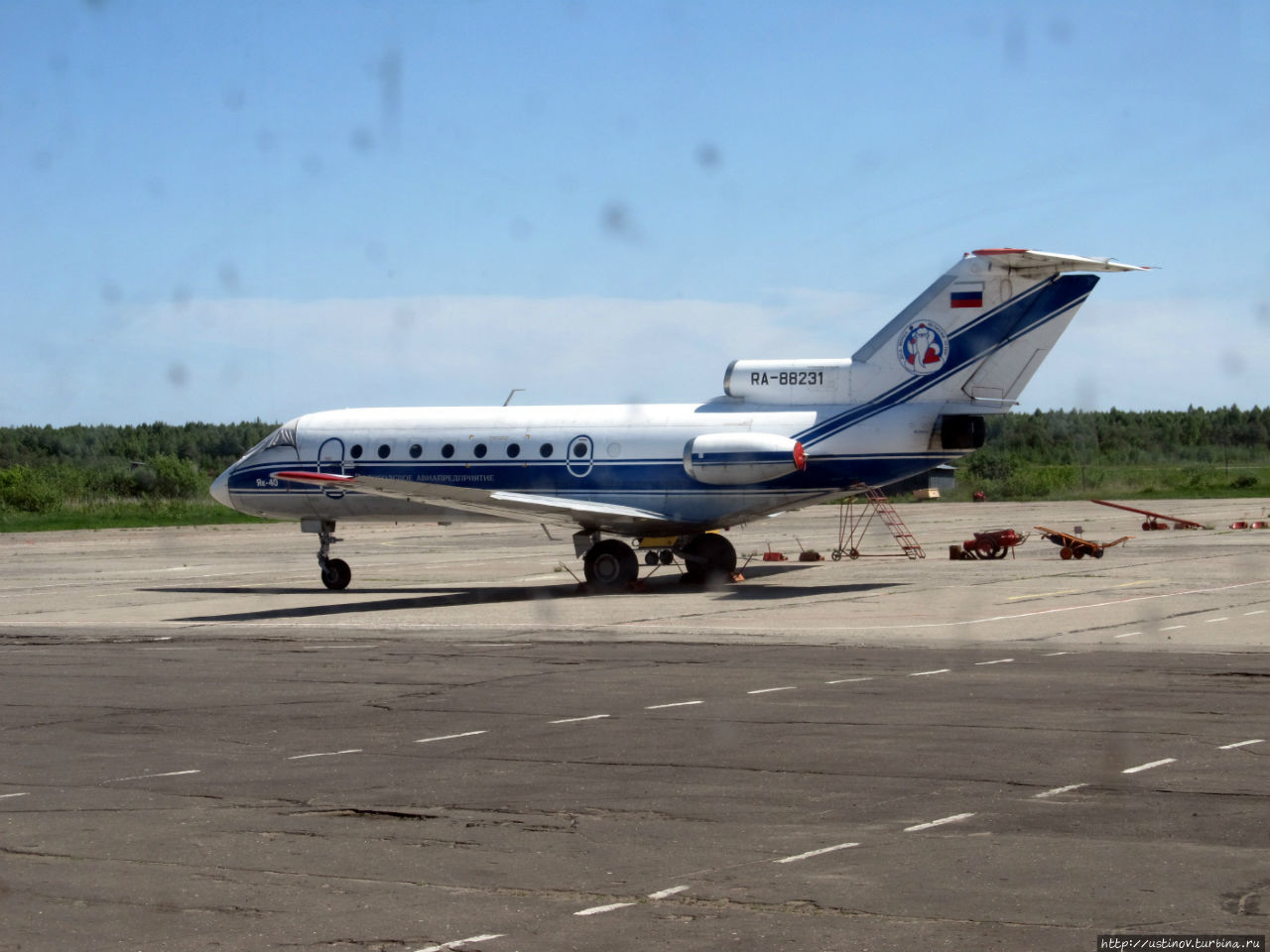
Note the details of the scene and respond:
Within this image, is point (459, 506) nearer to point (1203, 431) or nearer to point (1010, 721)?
point (1010, 721)

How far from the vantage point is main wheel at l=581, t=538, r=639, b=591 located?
29.2 meters

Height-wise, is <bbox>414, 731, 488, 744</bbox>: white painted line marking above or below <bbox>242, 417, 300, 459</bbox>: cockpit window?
below

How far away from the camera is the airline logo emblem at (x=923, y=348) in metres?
27.2

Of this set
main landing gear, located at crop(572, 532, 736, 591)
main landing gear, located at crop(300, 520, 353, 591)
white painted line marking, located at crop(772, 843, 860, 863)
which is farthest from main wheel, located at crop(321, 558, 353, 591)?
white painted line marking, located at crop(772, 843, 860, 863)

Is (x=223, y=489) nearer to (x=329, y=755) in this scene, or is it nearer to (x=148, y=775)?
(x=329, y=755)

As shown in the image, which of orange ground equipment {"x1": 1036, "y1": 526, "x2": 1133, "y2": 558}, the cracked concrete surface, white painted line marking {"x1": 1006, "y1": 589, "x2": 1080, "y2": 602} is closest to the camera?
the cracked concrete surface

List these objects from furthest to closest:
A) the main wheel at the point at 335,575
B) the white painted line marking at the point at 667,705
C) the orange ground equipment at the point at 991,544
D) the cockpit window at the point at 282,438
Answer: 1. the orange ground equipment at the point at 991,544
2. the cockpit window at the point at 282,438
3. the main wheel at the point at 335,575
4. the white painted line marking at the point at 667,705

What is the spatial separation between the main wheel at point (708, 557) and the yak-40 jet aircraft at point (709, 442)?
0.03 metres

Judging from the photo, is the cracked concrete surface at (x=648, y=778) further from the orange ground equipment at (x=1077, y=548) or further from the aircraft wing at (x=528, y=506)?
the orange ground equipment at (x=1077, y=548)

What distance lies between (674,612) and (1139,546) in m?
17.0

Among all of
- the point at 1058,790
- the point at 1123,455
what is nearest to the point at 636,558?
the point at 1058,790

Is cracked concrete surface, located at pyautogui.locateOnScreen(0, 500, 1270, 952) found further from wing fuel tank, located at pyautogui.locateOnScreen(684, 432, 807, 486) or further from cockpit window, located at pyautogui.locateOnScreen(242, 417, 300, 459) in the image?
cockpit window, located at pyautogui.locateOnScreen(242, 417, 300, 459)

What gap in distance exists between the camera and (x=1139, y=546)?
1452 inches

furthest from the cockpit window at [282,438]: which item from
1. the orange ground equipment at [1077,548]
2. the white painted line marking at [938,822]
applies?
the white painted line marking at [938,822]
